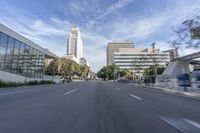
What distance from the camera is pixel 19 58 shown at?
36.3 metres

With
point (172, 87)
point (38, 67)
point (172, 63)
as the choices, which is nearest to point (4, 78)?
point (38, 67)

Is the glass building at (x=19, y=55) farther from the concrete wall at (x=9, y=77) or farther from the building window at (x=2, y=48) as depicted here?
the concrete wall at (x=9, y=77)

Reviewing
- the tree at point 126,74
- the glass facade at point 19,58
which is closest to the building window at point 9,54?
the glass facade at point 19,58

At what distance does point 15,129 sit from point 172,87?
23.7 meters

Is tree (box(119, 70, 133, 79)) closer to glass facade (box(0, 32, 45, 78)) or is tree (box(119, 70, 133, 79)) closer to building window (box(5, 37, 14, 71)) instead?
glass facade (box(0, 32, 45, 78))

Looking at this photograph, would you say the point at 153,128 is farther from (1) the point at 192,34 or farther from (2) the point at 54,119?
(1) the point at 192,34

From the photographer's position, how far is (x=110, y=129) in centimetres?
445

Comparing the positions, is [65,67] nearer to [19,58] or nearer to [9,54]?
[19,58]

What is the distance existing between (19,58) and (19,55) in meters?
0.66

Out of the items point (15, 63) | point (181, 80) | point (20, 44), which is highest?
point (20, 44)

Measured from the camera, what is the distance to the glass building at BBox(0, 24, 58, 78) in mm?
31244

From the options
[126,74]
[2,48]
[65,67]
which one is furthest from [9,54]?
[126,74]

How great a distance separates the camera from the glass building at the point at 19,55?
31.2 metres

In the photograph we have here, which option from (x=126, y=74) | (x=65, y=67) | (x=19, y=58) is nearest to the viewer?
(x=19, y=58)
